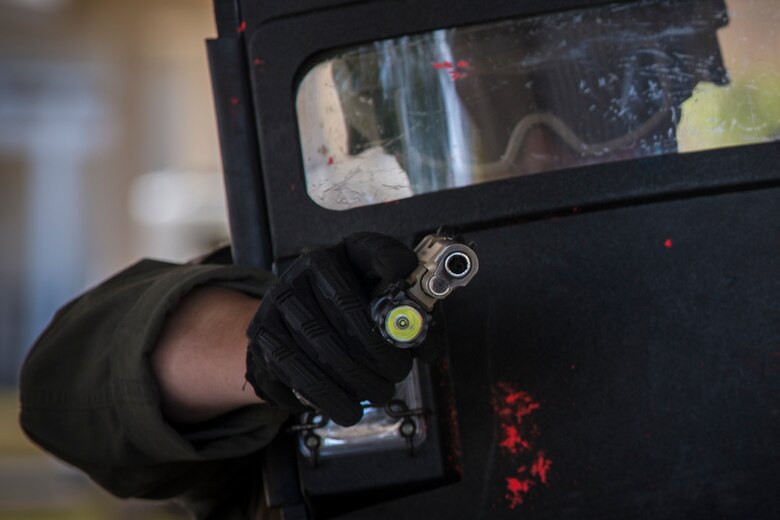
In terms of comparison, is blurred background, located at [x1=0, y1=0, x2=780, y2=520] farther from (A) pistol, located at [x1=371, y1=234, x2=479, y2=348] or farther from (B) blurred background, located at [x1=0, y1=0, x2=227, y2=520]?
(A) pistol, located at [x1=371, y1=234, x2=479, y2=348]

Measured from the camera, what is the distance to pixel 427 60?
917 mm

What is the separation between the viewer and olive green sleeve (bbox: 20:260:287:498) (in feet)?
3.06

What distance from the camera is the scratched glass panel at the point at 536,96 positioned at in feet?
2.86

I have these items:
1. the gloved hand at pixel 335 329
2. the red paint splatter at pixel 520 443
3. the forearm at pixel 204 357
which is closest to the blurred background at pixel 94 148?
the forearm at pixel 204 357

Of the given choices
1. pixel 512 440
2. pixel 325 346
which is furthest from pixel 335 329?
pixel 512 440

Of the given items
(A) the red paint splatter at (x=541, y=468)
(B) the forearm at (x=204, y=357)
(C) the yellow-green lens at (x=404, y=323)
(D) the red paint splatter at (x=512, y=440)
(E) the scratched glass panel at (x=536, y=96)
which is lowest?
(A) the red paint splatter at (x=541, y=468)

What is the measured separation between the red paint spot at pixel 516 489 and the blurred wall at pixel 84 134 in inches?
159

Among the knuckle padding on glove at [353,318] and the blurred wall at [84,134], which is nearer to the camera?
the knuckle padding on glove at [353,318]

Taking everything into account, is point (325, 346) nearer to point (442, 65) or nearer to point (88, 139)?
point (442, 65)

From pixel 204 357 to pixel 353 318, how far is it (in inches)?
11.9

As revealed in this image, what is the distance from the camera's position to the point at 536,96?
0.90 meters

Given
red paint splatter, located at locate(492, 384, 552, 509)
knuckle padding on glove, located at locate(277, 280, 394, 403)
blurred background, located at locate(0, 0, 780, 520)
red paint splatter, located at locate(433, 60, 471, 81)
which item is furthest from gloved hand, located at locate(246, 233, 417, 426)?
blurred background, located at locate(0, 0, 780, 520)

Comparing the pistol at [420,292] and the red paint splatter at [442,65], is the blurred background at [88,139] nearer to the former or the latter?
the red paint splatter at [442,65]

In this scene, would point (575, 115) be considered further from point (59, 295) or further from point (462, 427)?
point (59, 295)
